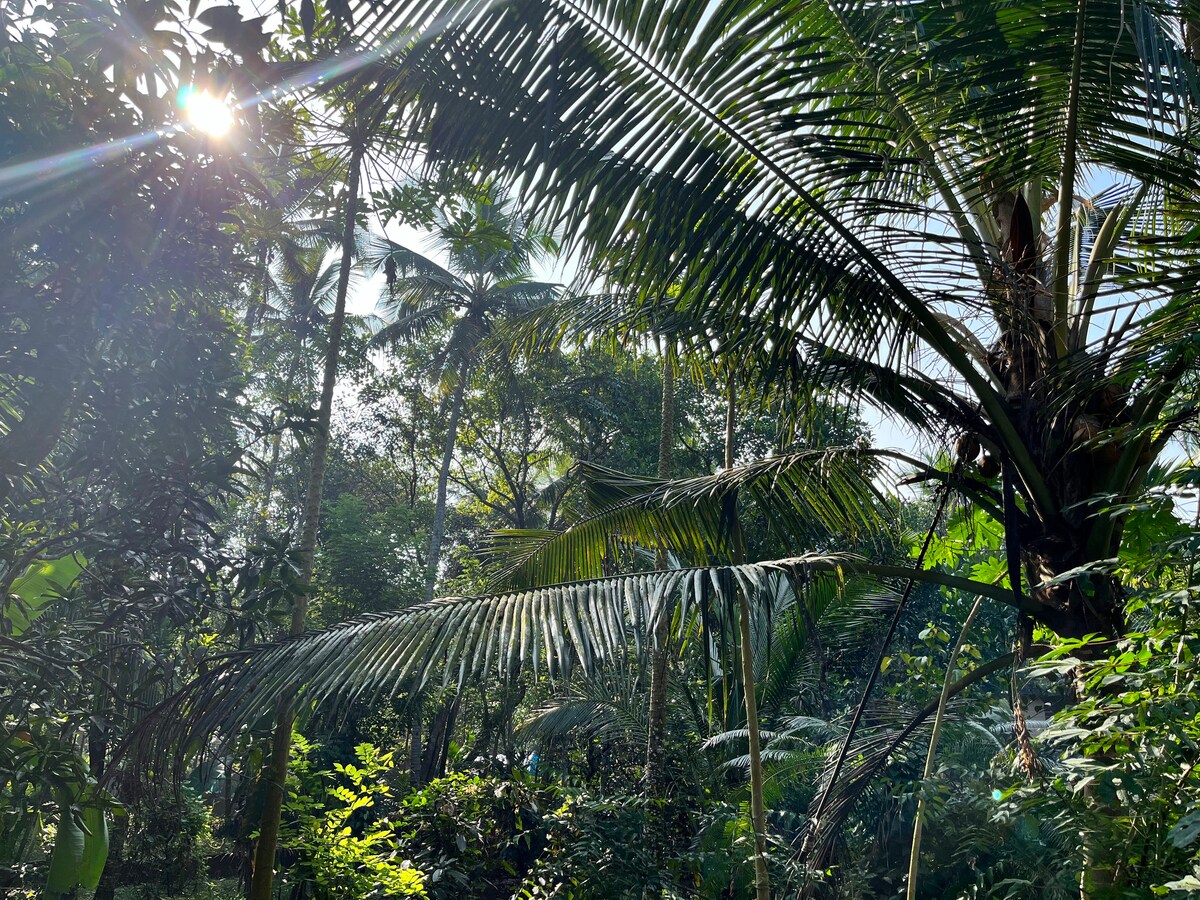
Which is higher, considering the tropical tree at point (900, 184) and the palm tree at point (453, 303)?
the palm tree at point (453, 303)

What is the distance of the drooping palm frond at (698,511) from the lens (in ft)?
13.1

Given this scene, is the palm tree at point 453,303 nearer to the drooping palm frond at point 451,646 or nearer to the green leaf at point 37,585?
the green leaf at point 37,585

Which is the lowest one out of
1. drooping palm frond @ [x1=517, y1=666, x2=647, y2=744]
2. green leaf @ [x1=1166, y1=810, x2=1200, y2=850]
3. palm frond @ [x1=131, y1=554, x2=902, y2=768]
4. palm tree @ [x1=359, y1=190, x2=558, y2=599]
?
drooping palm frond @ [x1=517, y1=666, x2=647, y2=744]

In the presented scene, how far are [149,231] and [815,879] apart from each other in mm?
4156

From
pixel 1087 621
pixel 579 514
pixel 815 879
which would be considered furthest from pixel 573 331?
pixel 815 879

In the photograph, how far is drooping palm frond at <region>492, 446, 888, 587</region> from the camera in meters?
3.99

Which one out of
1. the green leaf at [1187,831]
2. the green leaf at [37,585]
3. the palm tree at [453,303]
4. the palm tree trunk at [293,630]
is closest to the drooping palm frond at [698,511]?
the palm tree trunk at [293,630]

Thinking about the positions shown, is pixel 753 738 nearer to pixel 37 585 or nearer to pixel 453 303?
pixel 37 585

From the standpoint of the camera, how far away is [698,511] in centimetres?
419

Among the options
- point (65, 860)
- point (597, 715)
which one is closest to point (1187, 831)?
point (65, 860)

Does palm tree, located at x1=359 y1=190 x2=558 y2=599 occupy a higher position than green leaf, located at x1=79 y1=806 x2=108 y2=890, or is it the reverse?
palm tree, located at x1=359 y1=190 x2=558 y2=599

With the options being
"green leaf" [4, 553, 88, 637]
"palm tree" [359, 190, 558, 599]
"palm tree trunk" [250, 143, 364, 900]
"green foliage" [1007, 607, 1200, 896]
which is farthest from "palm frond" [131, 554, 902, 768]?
"palm tree" [359, 190, 558, 599]

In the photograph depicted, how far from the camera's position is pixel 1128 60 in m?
2.83

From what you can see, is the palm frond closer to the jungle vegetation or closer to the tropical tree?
the jungle vegetation
